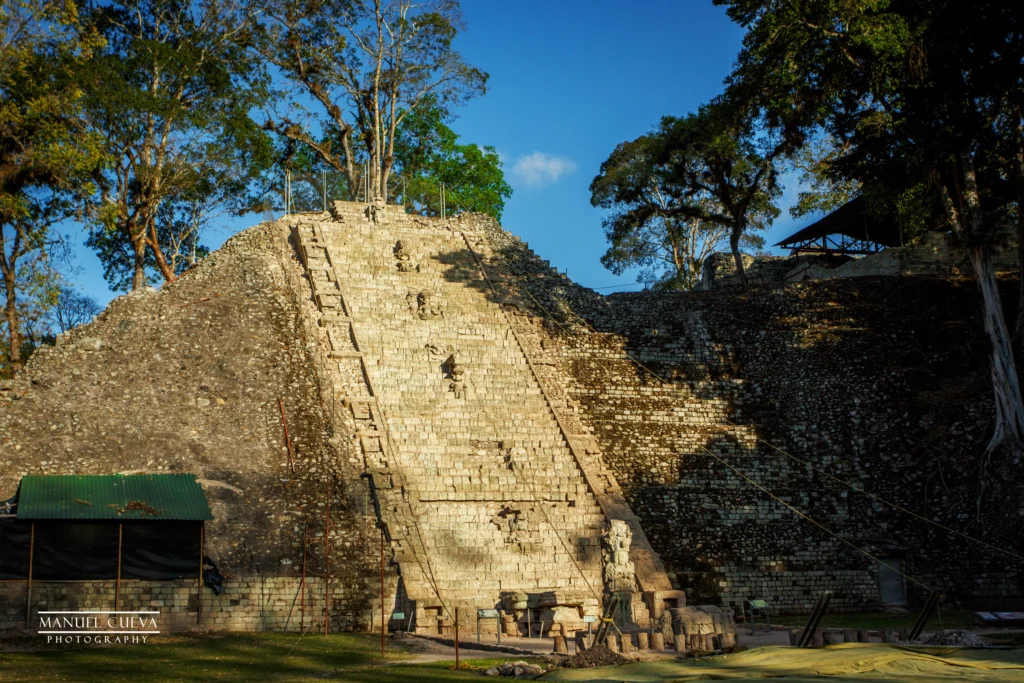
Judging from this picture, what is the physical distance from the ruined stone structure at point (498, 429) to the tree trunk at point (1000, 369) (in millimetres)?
922

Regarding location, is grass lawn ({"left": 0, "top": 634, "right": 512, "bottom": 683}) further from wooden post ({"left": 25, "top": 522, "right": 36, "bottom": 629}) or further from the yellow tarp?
the yellow tarp

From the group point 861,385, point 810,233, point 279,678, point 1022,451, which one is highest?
point 810,233

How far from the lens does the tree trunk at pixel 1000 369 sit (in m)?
22.4

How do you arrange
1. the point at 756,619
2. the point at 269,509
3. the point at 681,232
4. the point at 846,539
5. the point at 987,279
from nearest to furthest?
the point at 269,509 → the point at 756,619 → the point at 846,539 → the point at 987,279 → the point at 681,232

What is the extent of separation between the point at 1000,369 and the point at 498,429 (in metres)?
11.3

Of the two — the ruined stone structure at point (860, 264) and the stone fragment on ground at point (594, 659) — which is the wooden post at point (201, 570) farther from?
the ruined stone structure at point (860, 264)

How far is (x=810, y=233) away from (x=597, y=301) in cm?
1192

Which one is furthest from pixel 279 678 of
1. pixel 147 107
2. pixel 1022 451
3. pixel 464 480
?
pixel 147 107

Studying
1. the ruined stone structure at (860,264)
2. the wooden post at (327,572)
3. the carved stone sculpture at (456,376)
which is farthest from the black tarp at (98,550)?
the ruined stone structure at (860,264)

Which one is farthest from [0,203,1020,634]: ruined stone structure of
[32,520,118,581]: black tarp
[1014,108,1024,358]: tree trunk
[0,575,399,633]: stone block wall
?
[1014,108,1024,358]: tree trunk

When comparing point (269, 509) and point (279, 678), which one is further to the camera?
point (269, 509)

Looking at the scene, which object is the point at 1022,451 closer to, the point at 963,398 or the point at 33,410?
the point at 963,398

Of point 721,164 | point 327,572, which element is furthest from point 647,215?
point 327,572

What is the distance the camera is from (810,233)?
3666 centimetres
